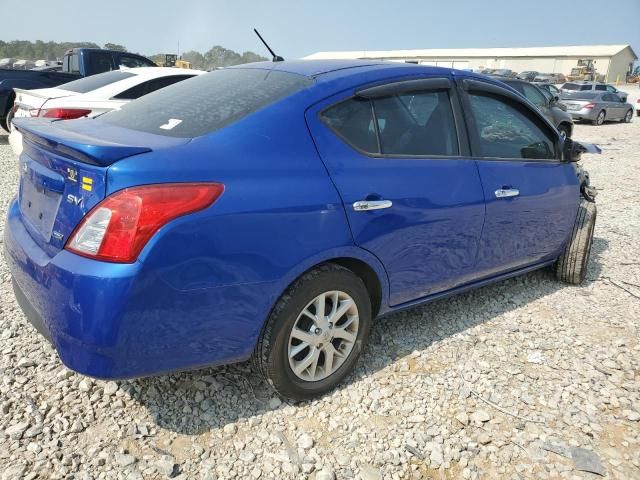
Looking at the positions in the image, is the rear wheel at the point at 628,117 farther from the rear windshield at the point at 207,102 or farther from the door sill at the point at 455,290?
the rear windshield at the point at 207,102

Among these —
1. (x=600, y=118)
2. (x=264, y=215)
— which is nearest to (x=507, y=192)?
(x=264, y=215)

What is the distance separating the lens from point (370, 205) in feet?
8.09

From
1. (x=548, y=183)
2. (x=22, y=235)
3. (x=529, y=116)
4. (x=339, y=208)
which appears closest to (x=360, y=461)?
(x=339, y=208)

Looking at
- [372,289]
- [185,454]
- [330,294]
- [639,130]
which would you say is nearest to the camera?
[185,454]

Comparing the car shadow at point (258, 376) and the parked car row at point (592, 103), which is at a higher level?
the parked car row at point (592, 103)

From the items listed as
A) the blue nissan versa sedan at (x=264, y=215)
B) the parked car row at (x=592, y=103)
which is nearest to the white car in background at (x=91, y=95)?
the blue nissan versa sedan at (x=264, y=215)

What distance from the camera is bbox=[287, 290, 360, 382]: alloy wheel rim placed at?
2434mm

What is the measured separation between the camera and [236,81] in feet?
9.12

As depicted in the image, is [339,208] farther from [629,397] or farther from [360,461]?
[629,397]

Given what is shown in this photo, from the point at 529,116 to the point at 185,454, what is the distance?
124 inches

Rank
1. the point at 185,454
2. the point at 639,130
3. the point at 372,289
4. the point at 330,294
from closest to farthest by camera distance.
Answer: the point at 185,454, the point at 330,294, the point at 372,289, the point at 639,130

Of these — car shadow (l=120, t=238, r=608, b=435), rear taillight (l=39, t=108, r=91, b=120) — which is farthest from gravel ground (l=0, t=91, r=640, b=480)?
rear taillight (l=39, t=108, r=91, b=120)

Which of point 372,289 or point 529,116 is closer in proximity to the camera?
point 372,289

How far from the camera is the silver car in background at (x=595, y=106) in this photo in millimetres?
19656
